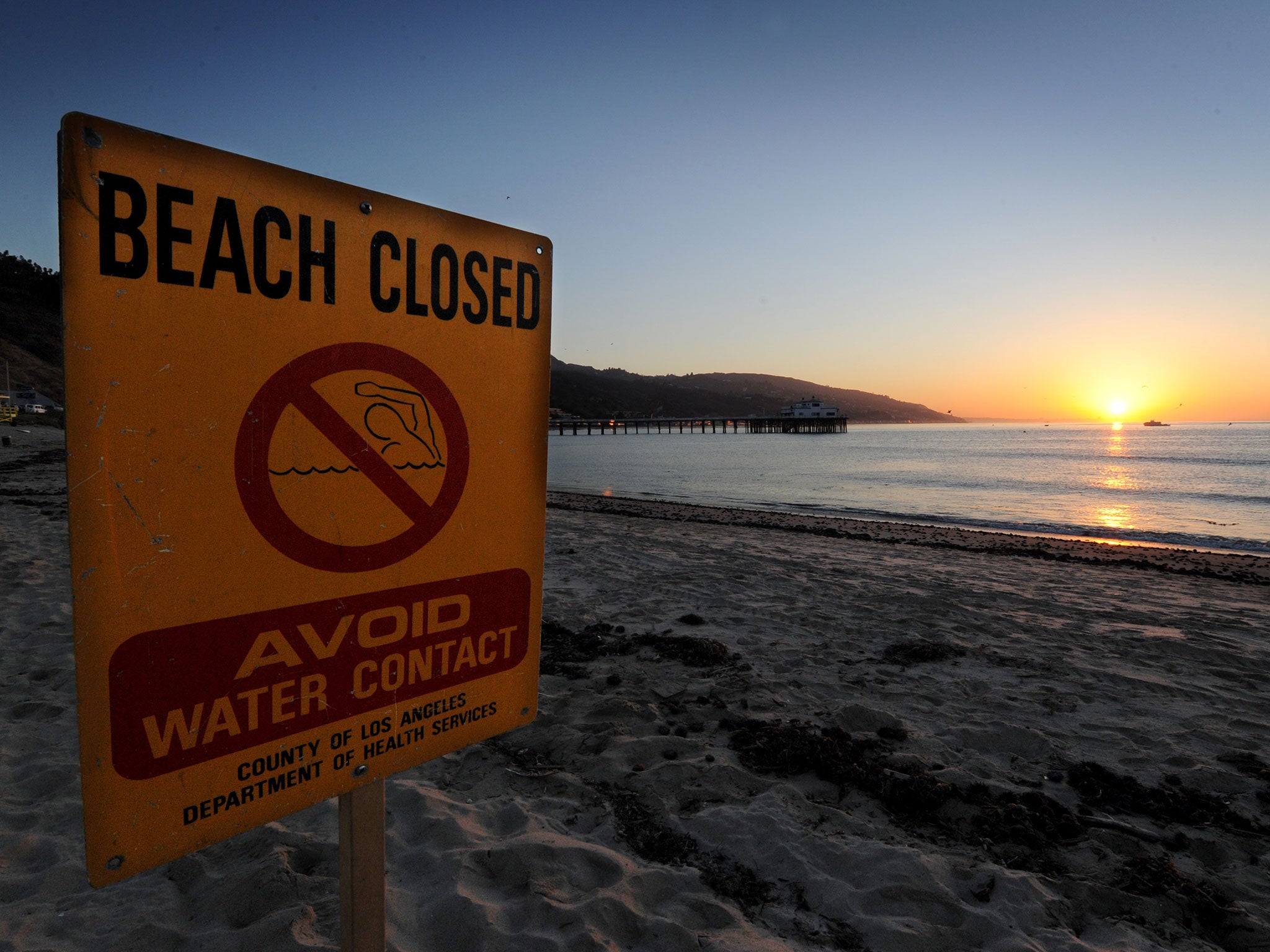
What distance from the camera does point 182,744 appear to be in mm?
1062

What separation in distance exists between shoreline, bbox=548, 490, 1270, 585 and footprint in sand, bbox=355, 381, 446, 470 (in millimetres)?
13775

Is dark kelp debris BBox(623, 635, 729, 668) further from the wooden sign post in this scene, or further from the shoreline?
the shoreline

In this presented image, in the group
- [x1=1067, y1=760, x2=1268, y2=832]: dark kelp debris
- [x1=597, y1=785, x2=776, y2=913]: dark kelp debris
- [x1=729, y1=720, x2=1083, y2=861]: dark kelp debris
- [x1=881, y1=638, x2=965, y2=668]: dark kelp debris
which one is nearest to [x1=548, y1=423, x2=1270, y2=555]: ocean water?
[x1=881, y1=638, x2=965, y2=668]: dark kelp debris

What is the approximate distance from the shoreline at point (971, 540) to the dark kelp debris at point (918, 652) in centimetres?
819

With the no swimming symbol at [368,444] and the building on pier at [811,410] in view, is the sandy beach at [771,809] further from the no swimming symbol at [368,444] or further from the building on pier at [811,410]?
the building on pier at [811,410]

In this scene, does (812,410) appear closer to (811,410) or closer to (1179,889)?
(811,410)

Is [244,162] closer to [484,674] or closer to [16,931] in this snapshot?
[484,674]

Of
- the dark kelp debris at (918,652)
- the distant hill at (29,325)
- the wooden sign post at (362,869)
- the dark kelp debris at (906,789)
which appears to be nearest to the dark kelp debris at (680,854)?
the dark kelp debris at (906,789)

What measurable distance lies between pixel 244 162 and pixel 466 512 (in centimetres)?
73

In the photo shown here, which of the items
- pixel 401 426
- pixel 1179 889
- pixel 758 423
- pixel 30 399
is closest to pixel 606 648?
pixel 1179 889

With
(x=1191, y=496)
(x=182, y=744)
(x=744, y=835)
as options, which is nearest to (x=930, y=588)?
(x=744, y=835)

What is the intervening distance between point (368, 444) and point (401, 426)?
0.24 feet

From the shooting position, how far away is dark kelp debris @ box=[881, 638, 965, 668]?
220 inches

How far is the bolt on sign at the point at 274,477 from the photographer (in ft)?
3.16
